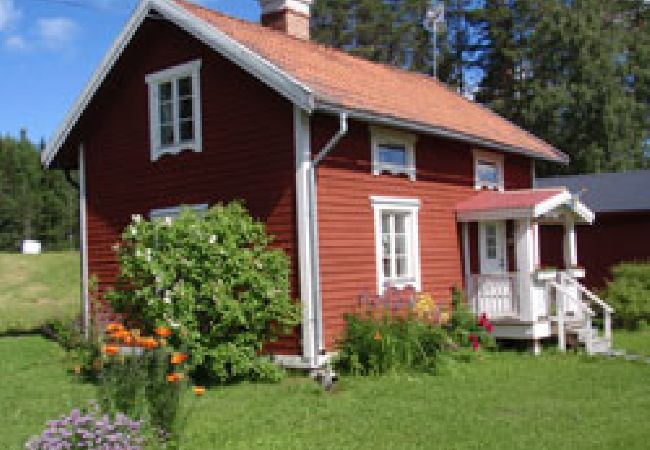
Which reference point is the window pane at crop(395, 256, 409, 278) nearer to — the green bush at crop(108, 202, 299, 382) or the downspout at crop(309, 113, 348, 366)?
the downspout at crop(309, 113, 348, 366)

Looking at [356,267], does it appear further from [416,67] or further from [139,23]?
[416,67]

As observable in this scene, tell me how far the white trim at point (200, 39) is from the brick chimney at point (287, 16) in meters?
3.39

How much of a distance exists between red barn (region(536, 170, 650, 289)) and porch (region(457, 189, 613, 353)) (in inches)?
231

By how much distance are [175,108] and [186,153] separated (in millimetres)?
869

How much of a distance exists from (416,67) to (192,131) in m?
36.6

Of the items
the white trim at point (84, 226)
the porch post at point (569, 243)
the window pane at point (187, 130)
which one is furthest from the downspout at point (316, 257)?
the porch post at point (569, 243)

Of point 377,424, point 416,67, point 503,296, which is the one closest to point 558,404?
point 377,424

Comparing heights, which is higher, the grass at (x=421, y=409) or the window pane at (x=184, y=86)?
the window pane at (x=184, y=86)

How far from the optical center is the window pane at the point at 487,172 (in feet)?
54.2

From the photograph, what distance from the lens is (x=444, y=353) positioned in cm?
1209

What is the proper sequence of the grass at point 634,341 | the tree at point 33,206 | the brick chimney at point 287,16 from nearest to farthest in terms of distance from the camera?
the grass at point 634,341, the brick chimney at point 287,16, the tree at point 33,206

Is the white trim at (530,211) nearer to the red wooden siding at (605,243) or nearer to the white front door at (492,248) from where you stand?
the white front door at (492,248)

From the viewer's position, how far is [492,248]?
52.6 feet

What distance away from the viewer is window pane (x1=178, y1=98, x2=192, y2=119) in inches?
537
